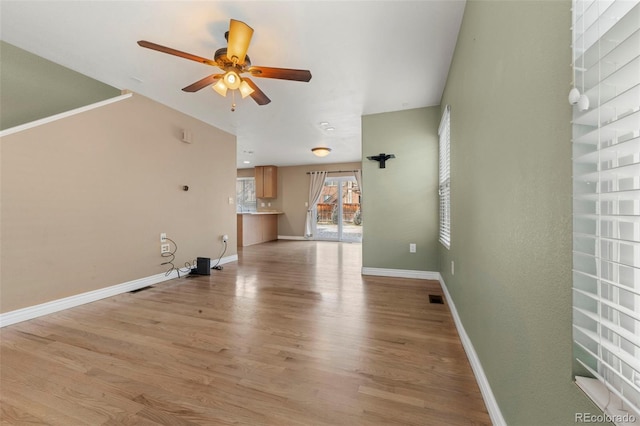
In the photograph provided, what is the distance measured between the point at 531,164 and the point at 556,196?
0.20 meters

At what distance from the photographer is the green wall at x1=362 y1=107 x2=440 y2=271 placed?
12.0 feet

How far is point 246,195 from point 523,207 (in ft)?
29.4

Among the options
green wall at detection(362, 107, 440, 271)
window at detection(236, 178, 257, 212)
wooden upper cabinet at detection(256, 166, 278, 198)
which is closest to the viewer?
green wall at detection(362, 107, 440, 271)

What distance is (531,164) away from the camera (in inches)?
35.7

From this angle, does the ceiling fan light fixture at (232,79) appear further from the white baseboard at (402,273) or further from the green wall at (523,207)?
the white baseboard at (402,273)

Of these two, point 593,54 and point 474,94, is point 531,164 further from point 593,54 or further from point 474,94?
point 474,94

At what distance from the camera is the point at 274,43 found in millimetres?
2271

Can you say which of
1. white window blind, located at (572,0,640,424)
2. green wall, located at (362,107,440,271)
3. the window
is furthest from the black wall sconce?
the window

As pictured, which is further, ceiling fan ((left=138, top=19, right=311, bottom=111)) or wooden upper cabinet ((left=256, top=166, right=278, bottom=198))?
wooden upper cabinet ((left=256, top=166, right=278, bottom=198))

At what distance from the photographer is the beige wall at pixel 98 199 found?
7.79 ft

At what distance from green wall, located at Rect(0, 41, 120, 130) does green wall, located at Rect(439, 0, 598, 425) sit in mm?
3870

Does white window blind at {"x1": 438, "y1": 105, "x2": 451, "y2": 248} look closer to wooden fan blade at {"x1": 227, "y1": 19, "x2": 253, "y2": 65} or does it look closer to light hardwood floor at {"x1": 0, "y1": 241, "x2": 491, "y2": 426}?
light hardwood floor at {"x1": 0, "y1": 241, "x2": 491, "y2": 426}

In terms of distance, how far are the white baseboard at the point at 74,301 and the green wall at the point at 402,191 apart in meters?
3.05

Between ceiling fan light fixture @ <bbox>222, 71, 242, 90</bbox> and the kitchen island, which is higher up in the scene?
ceiling fan light fixture @ <bbox>222, 71, 242, 90</bbox>
